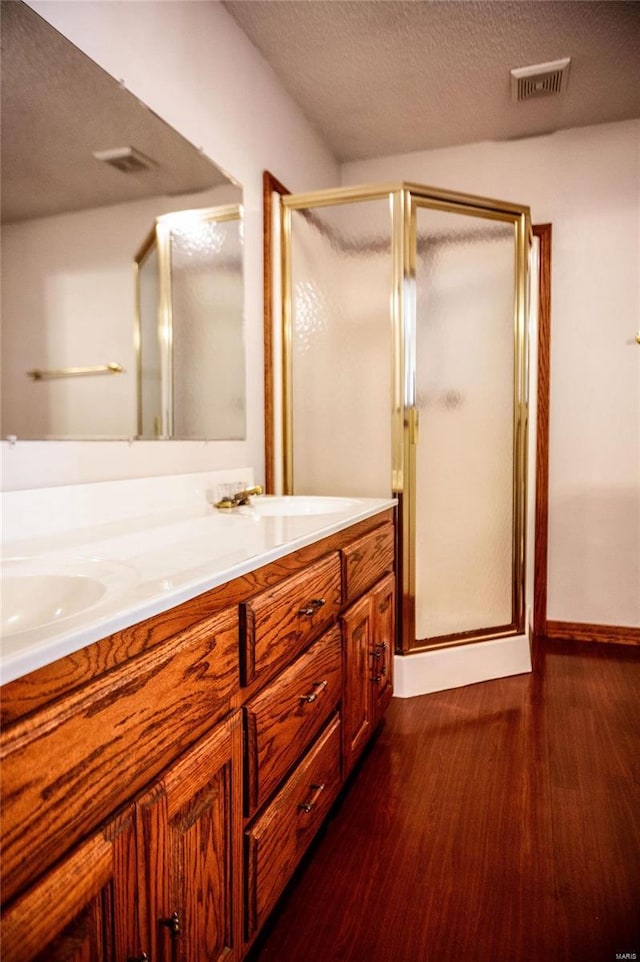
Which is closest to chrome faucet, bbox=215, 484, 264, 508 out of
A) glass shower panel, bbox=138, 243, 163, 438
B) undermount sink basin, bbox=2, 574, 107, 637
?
glass shower panel, bbox=138, 243, 163, 438

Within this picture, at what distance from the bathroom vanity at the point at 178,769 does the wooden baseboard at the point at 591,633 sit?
1931 mm

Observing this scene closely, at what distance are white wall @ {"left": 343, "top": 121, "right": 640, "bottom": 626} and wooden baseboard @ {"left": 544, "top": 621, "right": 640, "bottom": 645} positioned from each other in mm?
34

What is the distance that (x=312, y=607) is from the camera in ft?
3.96

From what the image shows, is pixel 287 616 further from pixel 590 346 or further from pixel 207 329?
pixel 590 346

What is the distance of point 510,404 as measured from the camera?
239cm

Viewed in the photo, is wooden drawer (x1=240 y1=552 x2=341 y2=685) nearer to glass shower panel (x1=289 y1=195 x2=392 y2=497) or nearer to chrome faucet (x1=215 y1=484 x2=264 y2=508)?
chrome faucet (x1=215 y1=484 x2=264 y2=508)

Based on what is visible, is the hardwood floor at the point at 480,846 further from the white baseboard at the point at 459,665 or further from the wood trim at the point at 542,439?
the wood trim at the point at 542,439

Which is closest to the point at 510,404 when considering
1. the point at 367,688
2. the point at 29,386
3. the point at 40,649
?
the point at 367,688

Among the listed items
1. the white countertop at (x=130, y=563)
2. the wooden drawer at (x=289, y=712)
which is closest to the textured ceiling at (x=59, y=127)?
the white countertop at (x=130, y=563)

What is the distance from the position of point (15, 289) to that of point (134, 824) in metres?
0.96

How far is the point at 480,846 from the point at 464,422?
4.88 ft

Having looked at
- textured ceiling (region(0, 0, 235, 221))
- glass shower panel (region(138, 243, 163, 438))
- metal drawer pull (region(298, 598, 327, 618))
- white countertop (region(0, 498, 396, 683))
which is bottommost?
metal drawer pull (region(298, 598, 327, 618))

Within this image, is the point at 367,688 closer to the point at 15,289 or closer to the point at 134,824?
the point at 134,824

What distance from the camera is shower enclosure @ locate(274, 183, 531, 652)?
2254mm
